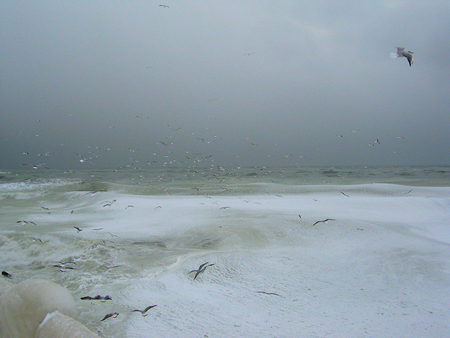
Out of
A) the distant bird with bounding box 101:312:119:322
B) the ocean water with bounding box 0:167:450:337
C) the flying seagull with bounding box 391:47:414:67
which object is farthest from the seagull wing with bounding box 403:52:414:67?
the distant bird with bounding box 101:312:119:322

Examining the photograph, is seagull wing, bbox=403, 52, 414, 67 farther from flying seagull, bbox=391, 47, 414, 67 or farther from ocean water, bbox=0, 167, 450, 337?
ocean water, bbox=0, 167, 450, 337

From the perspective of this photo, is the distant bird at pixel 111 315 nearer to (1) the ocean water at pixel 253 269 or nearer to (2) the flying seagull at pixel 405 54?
(1) the ocean water at pixel 253 269

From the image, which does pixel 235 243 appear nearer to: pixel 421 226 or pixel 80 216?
pixel 421 226

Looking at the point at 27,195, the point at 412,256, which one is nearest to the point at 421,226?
the point at 412,256

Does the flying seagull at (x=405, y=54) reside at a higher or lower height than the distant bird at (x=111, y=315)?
higher

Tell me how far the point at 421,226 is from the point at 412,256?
2.09m

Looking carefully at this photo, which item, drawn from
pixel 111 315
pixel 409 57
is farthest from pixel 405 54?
pixel 111 315

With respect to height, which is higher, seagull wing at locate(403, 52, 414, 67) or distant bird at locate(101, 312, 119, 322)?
seagull wing at locate(403, 52, 414, 67)

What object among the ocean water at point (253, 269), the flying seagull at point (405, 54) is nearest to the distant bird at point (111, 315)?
the ocean water at point (253, 269)

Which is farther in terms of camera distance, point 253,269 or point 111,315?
point 253,269

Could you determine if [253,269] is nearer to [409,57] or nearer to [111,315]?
[111,315]

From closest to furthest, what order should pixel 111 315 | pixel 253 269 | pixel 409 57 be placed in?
pixel 111 315, pixel 409 57, pixel 253 269

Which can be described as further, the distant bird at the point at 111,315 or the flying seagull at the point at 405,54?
the flying seagull at the point at 405,54

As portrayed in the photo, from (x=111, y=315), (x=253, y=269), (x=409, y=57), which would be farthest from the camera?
(x=253, y=269)
